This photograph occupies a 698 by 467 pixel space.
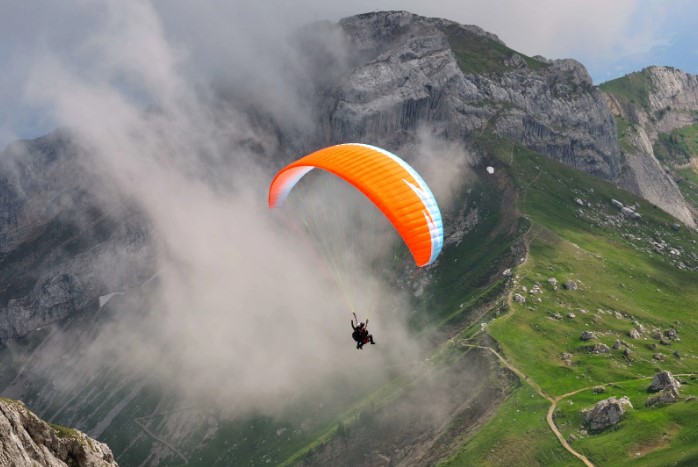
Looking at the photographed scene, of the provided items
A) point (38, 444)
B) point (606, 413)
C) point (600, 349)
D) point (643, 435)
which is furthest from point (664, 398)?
point (38, 444)

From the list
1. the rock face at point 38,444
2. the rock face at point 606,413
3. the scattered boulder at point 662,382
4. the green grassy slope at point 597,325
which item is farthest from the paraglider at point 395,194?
the scattered boulder at point 662,382

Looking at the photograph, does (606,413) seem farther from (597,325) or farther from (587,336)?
(597,325)

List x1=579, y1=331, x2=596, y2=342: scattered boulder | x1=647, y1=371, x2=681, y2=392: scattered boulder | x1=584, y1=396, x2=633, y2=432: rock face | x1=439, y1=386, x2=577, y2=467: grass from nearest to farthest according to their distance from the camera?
1. x1=439, y1=386, x2=577, y2=467: grass
2. x1=584, y1=396, x2=633, y2=432: rock face
3. x1=647, y1=371, x2=681, y2=392: scattered boulder
4. x1=579, y1=331, x2=596, y2=342: scattered boulder

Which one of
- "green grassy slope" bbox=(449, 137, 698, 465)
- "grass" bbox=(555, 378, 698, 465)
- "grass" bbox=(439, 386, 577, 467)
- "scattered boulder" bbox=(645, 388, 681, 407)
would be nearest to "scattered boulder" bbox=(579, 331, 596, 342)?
"green grassy slope" bbox=(449, 137, 698, 465)

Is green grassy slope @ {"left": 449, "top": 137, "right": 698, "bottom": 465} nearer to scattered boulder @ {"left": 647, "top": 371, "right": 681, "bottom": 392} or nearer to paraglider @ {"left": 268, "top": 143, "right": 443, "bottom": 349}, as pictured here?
scattered boulder @ {"left": 647, "top": 371, "right": 681, "bottom": 392}

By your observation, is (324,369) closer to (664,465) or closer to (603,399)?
(603,399)

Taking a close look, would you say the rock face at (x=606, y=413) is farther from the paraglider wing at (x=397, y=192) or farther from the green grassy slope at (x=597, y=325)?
the paraglider wing at (x=397, y=192)

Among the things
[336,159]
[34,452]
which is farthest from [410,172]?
[34,452]
